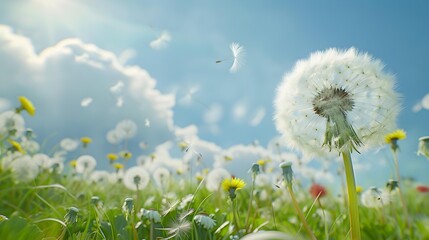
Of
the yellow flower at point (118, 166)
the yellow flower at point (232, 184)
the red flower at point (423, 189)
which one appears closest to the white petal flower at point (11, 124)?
the yellow flower at point (118, 166)

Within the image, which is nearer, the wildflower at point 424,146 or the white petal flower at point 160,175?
the wildflower at point 424,146

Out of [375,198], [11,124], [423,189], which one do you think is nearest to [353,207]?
[375,198]

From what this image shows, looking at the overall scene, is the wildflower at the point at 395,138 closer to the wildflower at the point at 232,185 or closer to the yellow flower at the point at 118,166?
the wildflower at the point at 232,185

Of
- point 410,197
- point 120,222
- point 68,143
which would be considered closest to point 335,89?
point 120,222

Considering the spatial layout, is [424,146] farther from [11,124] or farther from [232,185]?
[11,124]

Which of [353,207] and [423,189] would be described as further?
[423,189]

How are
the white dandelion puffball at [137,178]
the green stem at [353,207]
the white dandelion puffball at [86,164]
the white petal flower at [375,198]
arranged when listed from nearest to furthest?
the green stem at [353,207] < the white petal flower at [375,198] < the white dandelion puffball at [137,178] < the white dandelion puffball at [86,164]

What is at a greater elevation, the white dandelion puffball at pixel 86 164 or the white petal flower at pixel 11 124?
the white dandelion puffball at pixel 86 164
